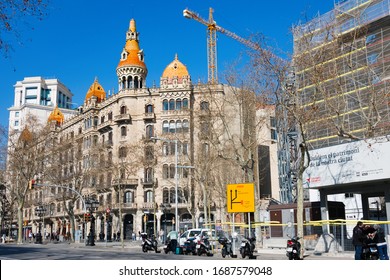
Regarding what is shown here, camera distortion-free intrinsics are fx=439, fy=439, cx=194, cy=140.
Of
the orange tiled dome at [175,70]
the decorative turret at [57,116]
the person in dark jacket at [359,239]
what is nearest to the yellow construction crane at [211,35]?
the orange tiled dome at [175,70]

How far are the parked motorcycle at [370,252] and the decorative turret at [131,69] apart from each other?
1966 inches

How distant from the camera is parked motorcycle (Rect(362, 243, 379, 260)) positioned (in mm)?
12452

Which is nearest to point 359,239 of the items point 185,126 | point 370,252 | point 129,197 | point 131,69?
point 370,252

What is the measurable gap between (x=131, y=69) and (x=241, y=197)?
4561 cm

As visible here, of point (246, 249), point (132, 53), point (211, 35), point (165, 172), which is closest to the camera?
point (246, 249)

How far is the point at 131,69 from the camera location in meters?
60.2

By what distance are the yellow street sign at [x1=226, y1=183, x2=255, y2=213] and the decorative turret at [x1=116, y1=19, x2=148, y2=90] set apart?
44.2 metres

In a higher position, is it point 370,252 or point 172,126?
point 172,126

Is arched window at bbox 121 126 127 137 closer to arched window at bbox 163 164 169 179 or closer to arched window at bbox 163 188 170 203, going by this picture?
arched window at bbox 163 164 169 179

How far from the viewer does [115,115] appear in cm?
5975

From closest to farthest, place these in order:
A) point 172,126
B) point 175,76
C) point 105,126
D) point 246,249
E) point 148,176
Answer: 1. point 246,249
2. point 148,176
3. point 172,126
4. point 175,76
5. point 105,126

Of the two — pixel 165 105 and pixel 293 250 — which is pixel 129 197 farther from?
pixel 293 250

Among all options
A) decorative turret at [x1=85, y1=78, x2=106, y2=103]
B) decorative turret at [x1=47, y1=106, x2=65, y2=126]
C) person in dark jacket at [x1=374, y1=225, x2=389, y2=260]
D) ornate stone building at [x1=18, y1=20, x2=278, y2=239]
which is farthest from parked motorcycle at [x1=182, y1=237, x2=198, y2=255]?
decorative turret at [x1=47, y1=106, x2=65, y2=126]
